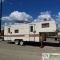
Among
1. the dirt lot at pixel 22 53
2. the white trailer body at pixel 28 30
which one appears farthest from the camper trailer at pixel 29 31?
the dirt lot at pixel 22 53

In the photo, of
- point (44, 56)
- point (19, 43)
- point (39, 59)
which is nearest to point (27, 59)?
point (39, 59)

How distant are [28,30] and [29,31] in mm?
193

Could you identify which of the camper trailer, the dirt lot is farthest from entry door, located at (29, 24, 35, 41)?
the dirt lot

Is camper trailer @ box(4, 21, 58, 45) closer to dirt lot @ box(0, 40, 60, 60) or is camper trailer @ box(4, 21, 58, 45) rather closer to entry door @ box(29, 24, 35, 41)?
entry door @ box(29, 24, 35, 41)

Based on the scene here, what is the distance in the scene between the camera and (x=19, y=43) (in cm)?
2245

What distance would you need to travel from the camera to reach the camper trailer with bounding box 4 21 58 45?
19.9m

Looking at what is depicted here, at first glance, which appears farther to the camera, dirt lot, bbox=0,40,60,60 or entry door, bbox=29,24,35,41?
entry door, bbox=29,24,35,41

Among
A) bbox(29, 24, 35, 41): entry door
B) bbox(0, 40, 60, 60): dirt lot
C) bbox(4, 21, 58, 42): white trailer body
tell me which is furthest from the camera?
bbox(29, 24, 35, 41): entry door

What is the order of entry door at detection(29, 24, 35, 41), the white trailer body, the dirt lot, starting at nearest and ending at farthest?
the dirt lot
the white trailer body
entry door at detection(29, 24, 35, 41)

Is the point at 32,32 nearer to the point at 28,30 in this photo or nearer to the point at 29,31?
the point at 29,31

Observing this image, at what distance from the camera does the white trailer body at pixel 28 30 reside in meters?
19.9

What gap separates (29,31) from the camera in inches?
845

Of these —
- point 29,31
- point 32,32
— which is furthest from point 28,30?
point 32,32

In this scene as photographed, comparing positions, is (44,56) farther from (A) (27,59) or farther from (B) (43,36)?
(B) (43,36)
